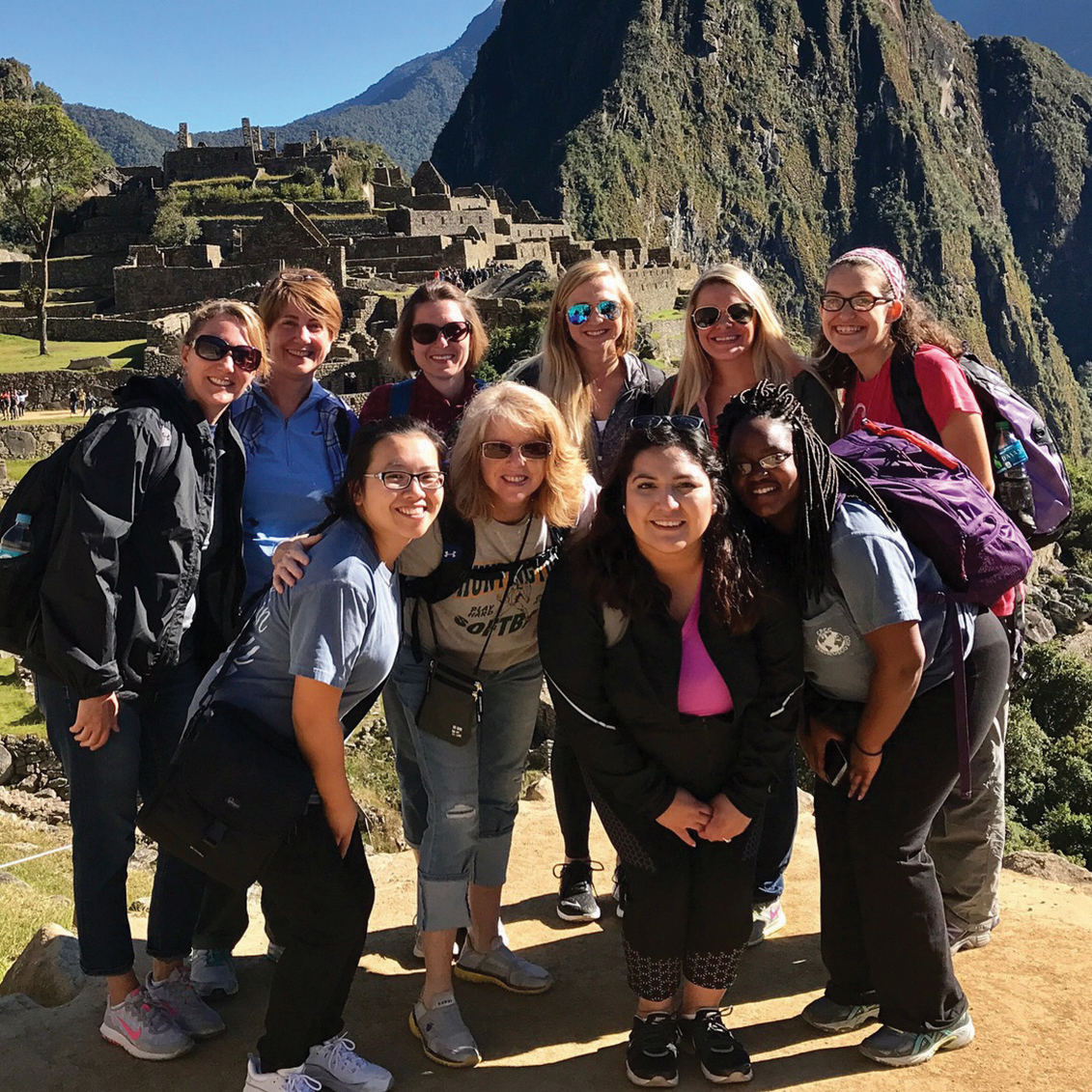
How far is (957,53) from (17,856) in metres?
168

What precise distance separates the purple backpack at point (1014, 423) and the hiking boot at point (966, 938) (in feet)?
4.54

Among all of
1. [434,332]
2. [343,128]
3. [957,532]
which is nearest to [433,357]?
[434,332]

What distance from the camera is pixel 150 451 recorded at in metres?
3.23

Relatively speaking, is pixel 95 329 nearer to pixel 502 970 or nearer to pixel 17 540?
pixel 17 540

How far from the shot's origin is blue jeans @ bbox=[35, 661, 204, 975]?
3.27m

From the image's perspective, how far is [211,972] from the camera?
378cm

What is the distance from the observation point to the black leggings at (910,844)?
3225mm

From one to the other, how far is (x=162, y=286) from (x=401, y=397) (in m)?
27.5

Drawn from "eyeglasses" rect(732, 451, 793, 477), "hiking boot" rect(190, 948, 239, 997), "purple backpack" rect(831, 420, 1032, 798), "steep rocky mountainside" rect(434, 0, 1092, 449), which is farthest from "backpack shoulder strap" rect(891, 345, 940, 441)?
"steep rocky mountainside" rect(434, 0, 1092, 449)

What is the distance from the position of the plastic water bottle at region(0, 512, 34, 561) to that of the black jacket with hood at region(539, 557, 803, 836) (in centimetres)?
146

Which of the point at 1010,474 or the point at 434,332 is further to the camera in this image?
the point at 434,332

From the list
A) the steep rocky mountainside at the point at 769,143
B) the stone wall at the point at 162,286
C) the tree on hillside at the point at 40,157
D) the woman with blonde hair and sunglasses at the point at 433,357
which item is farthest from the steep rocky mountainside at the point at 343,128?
the woman with blonde hair and sunglasses at the point at 433,357

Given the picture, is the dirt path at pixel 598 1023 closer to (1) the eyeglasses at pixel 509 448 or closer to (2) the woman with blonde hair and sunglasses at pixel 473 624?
(2) the woman with blonde hair and sunglasses at pixel 473 624

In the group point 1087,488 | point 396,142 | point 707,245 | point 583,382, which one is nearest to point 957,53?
point 707,245
